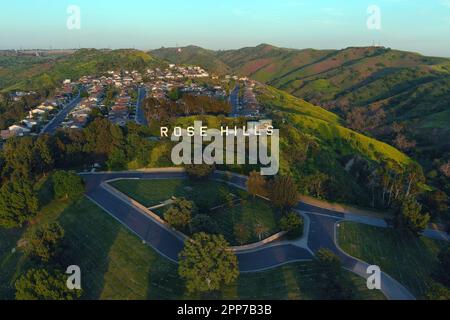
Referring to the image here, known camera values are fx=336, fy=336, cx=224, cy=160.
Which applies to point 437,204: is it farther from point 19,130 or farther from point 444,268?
point 19,130

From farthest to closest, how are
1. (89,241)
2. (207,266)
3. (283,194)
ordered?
(283,194)
(89,241)
(207,266)

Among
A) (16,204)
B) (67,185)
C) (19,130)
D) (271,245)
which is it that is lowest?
(271,245)

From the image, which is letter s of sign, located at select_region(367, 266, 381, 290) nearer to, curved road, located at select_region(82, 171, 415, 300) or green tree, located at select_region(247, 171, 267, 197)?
curved road, located at select_region(82, 171, 415, 300)

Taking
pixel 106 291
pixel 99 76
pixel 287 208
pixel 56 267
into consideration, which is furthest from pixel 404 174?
pixel 99 76

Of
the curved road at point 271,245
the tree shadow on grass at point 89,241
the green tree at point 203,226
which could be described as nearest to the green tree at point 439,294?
the curved road at point 271,245

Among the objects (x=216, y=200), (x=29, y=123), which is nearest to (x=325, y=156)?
Result: (x=216, y=200)

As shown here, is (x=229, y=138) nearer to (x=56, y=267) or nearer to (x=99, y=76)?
(x=56, y=267)
